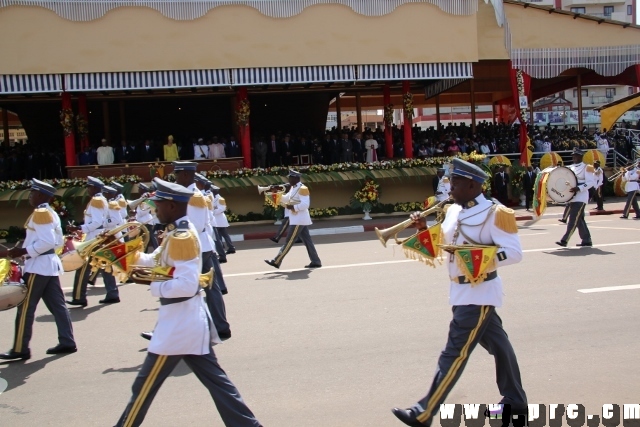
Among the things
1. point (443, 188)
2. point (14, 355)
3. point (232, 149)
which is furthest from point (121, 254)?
point (232, 149)

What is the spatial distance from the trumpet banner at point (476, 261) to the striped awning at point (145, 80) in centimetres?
1634

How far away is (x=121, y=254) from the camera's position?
579cm

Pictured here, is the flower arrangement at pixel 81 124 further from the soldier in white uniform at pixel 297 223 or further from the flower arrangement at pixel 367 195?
the soldier in white uniform at pixel 297 223

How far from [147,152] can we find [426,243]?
59.8 feet

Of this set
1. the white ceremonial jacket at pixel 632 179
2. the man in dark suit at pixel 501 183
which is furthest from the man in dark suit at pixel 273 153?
the white ceremonial jacket at pixel 632 179

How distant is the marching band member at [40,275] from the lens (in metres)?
6.98

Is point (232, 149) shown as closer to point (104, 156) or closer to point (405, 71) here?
point (104, 156)

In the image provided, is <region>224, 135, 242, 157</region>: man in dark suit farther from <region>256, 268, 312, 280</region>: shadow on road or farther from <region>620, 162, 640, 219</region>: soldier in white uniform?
<region>620, 162, 640, 219</region>: soldier in white uniform

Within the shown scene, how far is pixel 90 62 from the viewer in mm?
19438

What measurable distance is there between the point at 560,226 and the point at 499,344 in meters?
12.3

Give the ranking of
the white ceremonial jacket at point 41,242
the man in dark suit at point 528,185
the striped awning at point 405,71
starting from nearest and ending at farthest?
the white ceremonial jacket at point 41,242 → the man in dark suit at point 528,185 → the striped awning at point 405,71

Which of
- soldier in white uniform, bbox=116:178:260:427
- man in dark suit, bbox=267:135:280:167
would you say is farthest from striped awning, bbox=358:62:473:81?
soldier in white uniform, bbox=116:178:260:427

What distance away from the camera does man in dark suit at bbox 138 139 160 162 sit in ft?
72.9

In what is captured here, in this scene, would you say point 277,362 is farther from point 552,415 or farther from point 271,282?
point 271,282
